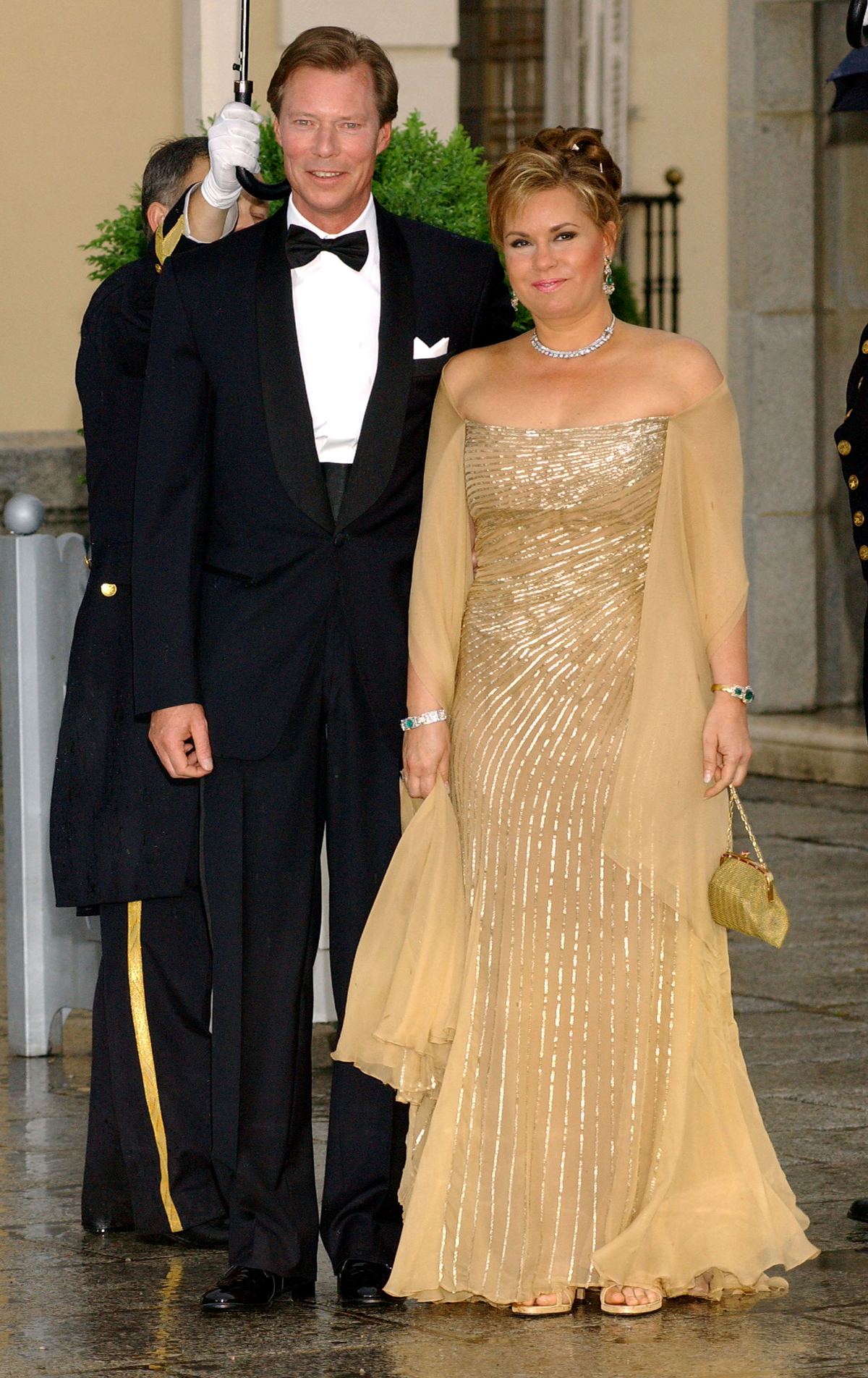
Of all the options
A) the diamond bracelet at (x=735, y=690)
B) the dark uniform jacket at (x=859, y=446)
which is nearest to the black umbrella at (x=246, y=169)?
the dark uniform jacket at (x=859, y=446)

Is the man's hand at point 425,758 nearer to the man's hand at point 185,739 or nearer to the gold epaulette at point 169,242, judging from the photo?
the man's hand at point 185,739

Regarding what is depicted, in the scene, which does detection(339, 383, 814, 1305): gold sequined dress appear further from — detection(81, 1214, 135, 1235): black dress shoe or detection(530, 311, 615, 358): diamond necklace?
detection(81, 1214, 135, 1235): black dress shoe

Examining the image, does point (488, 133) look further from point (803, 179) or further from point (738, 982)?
point (738, 982)

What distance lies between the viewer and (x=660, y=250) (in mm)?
11336

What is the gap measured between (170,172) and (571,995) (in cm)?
194

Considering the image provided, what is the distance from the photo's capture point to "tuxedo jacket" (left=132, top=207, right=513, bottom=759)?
4102 mm

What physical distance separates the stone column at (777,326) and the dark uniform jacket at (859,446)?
21.7 ft

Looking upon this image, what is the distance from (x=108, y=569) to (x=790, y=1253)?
1.91 m

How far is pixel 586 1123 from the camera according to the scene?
407cm

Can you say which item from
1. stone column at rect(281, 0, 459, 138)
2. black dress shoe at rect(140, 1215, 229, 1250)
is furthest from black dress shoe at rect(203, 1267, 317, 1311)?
stone column at rect(281, 0, 459, 138)

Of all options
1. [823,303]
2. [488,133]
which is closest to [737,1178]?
[823,303]

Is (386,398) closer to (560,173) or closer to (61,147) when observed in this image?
(560,173)

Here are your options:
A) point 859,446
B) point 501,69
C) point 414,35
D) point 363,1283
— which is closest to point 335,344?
point 859,446

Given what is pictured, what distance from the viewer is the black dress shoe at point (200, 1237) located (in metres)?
4.50
